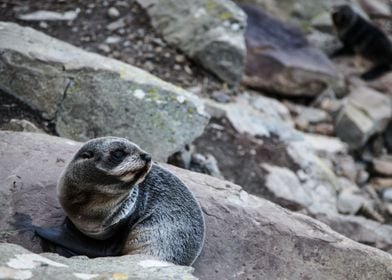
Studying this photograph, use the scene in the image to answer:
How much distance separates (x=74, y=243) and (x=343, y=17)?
9258 mm

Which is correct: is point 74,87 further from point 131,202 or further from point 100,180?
point 100,180

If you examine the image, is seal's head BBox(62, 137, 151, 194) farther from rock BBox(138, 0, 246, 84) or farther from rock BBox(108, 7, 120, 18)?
rock BBox(108, 7, 120, 18)

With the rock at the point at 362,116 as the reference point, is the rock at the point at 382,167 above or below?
below

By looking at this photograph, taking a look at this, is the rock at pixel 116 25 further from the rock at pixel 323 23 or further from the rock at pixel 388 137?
the rock at pixel 323 23

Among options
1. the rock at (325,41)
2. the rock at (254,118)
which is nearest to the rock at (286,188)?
the rock at (254,118)

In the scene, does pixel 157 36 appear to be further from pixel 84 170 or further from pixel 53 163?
pixel 84 170

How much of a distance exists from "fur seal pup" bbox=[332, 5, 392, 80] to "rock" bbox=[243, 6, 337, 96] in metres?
2.23

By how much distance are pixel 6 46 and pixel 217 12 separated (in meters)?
3.05

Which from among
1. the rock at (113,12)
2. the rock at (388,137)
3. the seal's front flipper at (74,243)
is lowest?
the rock at (388,137)

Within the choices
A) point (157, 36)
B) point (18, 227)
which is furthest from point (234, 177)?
point (18, 227)

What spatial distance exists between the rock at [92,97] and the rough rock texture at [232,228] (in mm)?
837

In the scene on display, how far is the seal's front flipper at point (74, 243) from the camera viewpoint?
3.97m

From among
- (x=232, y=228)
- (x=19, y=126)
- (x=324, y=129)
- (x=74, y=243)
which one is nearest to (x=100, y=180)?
(x=74, y=243)

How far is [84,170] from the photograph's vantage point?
3781mm
